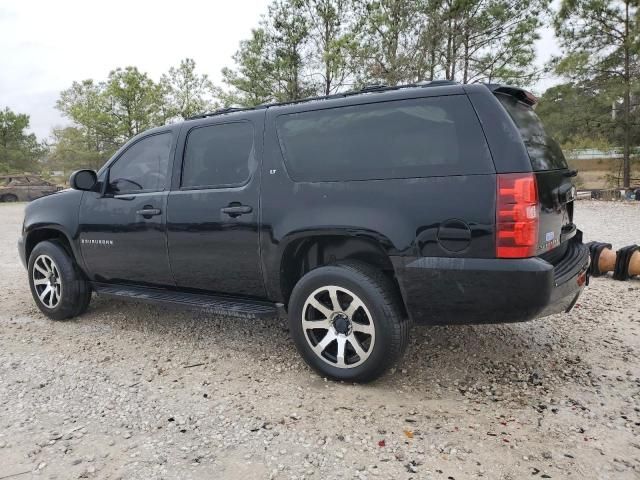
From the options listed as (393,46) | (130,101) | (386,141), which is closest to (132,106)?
(130,101)

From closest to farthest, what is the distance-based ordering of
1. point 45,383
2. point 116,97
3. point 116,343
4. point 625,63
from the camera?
point 45,383 < point 116,343 < point 625,63 < point 116,97

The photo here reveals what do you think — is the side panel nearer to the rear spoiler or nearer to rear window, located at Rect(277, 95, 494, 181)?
rear window, located at Rect(277, 95, 494, 181)

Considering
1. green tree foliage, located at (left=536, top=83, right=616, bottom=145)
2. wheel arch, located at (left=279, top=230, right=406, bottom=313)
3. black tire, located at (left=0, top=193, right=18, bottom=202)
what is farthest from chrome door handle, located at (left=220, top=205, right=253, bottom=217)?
black tire, located at (left=0, top=193, right=18, bottom=202)

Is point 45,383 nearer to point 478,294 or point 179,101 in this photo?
point 478,294

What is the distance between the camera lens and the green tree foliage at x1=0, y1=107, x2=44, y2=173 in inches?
1444

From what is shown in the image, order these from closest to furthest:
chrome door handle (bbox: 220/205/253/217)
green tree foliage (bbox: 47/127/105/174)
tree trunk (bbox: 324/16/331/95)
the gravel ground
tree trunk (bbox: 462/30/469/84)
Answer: the gravel ground, chrome door handle (bbox: 220/205/253/217), tree trunk (bbox: 462/30/469/84), tree trunk (bbox: 324/16/331/95), green tree foliage (bbox: 47/127/105/174)

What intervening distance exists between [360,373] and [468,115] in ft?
5.59

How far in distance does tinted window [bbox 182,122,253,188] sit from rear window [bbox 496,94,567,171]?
1785 mm

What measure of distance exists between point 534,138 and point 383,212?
41.6 inches

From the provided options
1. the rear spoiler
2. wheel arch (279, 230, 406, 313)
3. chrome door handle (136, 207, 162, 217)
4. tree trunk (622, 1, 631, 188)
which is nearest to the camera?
the rear spoiler

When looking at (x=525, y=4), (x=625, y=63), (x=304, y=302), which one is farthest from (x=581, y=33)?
(x=304, y=302)

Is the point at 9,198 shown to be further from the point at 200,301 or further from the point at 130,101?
the point at 200,301

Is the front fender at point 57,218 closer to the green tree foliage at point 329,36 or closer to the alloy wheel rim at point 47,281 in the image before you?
the alloy wheel rim at point 47,281

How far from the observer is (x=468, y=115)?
2711 mm
